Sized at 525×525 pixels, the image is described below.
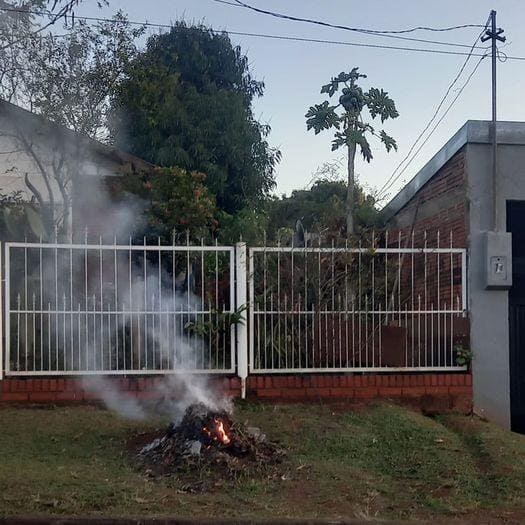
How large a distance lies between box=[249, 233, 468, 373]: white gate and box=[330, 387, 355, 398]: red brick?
0.23m

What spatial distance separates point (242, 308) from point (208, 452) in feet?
6.77

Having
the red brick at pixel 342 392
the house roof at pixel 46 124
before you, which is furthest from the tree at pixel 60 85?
the red brick at pixel 342 392

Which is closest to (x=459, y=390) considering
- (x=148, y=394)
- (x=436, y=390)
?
(x=436, y=390)

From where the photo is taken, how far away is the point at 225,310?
324 inches

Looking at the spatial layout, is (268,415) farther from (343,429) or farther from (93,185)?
(93,185)

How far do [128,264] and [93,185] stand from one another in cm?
452

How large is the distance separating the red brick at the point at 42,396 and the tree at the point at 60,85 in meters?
3.06

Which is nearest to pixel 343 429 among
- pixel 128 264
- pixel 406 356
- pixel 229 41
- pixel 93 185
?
pixel 406 356

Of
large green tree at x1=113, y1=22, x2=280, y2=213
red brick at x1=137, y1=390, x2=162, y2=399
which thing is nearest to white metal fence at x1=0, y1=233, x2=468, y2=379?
red brick at x1=137, y1=390, x2=162, y2=399

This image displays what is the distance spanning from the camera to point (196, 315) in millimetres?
8164

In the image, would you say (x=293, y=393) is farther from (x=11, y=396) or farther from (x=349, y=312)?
(x=11, y=396)

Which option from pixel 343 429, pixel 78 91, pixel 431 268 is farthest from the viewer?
pixel 78 91

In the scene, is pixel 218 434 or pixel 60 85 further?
pixel 60 85

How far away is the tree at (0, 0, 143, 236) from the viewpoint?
1074 cm
